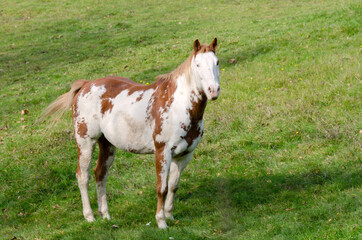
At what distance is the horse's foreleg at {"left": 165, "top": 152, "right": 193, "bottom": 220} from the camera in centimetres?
629

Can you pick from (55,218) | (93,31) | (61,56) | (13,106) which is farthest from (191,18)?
(55,218)

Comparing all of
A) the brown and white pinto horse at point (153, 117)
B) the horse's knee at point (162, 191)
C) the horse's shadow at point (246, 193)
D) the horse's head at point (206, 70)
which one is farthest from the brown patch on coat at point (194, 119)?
the horse's shadow at point (246, 193)

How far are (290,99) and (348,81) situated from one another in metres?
1.59

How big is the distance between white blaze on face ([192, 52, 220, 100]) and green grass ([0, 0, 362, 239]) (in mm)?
1914

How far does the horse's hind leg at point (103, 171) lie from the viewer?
6957 millimetres

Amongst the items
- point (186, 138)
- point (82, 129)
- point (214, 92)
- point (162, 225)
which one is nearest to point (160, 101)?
point (186, 138)

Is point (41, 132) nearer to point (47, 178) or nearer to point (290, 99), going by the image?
point (47, 178)

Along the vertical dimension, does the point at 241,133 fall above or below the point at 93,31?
below

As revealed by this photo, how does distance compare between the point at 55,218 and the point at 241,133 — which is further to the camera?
the point at 241,133

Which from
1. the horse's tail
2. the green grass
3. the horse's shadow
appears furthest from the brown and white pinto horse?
the green grass

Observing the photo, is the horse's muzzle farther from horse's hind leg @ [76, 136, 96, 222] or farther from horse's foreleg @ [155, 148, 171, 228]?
horse's hind leg @ [76, 136, 96, 222]

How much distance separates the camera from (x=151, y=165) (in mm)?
8594

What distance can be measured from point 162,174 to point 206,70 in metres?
1.62

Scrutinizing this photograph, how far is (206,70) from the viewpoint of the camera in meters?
5.41
